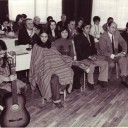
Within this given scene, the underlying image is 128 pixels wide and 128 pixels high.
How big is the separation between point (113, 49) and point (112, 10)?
2.73 m

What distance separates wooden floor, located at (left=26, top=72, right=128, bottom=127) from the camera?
158 inches

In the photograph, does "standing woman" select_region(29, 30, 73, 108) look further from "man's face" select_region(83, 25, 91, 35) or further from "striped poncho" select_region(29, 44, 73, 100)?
"man's face" select_region(83, 25, 91, 35)

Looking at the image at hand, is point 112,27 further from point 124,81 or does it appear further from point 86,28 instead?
point 124,81

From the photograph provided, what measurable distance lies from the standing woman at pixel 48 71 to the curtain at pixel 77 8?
4.09 meters

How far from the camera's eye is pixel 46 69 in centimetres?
449

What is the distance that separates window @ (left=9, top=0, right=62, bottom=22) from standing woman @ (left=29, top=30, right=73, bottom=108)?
5.04 metres

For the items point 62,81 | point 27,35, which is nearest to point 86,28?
point 27,35

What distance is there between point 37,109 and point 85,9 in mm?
Result: 4824

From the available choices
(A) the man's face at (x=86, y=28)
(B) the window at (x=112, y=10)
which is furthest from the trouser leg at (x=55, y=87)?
(B) the window at (x=112, y=10)

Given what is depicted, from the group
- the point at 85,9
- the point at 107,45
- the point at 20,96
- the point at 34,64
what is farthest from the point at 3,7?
the point at 20,96

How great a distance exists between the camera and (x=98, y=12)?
8508mm

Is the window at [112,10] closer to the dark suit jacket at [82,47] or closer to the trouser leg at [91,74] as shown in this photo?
the dark suit jacket at [82,47]

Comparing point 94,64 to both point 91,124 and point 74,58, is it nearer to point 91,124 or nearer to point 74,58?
point 74,58

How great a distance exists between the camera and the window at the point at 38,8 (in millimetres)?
9586
